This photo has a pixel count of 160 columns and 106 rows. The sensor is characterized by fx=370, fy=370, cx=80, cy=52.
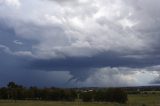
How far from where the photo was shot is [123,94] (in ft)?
419

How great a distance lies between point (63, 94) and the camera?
143 m

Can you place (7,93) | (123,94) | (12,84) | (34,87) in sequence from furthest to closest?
(12,84) < (34,87) < (7,93) < (123,94)

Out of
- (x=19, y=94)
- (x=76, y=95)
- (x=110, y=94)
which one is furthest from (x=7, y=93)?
(x=110, y=94)

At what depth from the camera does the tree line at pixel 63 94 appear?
431 feet

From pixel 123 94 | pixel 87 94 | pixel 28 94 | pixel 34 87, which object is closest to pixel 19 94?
pixel 28 94

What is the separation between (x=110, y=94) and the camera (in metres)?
133

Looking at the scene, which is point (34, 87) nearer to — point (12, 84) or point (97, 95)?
point (12, 84)

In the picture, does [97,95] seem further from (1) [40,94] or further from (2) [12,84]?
(2) [12,84]

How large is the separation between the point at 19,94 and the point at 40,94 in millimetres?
8715

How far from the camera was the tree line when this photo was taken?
131 meters

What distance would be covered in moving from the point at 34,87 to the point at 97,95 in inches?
1254

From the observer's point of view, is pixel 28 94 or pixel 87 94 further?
pixel 28 94

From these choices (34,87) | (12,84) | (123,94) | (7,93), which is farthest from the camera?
(12,84)

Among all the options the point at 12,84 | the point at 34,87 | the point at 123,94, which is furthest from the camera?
the point at 12,84
